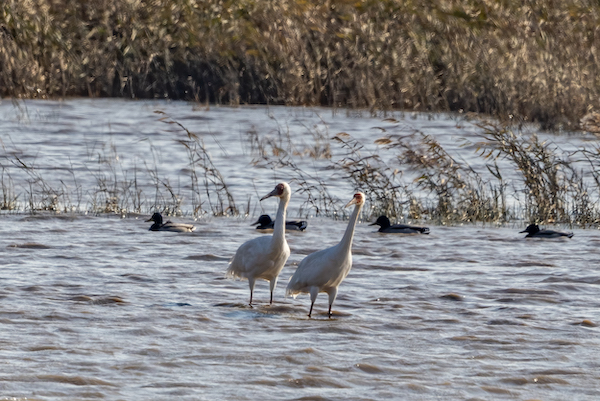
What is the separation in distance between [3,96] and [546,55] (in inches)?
448

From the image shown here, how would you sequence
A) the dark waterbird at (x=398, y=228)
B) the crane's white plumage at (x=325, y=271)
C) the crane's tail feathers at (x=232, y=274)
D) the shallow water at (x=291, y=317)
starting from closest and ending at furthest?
the shallow water at (x=291, y=317) < the crane's white plumage at (x=325, y=271) < the crane's tail feathers at (x=232, y=274) < the dark waterbird at (x=398, y=228)

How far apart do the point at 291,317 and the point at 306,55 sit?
14650 mm

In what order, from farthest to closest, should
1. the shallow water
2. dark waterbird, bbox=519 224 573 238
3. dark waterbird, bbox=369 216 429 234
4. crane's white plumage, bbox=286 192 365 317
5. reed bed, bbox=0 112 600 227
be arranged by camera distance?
1. reed bed, bbox=0 112 600 227
2. dark waterbird, bbox=369 216 429 234
3. dark waterbird, bbox=519 224 573 238
4. crane's white plumage, bbox=286 192 365 317
5. the shallow water

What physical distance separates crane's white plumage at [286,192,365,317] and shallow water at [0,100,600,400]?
0.76ft

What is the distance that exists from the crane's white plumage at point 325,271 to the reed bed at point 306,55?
42.0 ft

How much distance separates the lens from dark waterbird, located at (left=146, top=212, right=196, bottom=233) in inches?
471

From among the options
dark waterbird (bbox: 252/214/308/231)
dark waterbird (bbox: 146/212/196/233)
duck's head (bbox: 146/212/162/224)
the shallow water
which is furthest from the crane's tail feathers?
dark waterbird (bbox: 252/214/308/231)

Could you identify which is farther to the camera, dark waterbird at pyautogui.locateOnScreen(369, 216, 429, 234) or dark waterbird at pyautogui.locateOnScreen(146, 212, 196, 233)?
dark waterbird at pyautogui.locateOnScreen(369, 216, 429, 234)

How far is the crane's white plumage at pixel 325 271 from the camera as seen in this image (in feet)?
27.2

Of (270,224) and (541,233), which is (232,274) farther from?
(541,233)

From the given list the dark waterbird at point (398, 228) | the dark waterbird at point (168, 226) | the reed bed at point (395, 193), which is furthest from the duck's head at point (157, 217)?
the dark waterbird at point (398, 228)

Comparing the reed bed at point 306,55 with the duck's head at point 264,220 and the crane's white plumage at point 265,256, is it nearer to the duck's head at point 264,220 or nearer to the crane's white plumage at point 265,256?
the duck's head at point 264,220

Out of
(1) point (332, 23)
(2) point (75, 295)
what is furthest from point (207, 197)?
(1) point (332, 23)

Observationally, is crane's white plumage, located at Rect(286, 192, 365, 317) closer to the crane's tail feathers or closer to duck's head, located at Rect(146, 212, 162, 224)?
the crane's tail feathers
